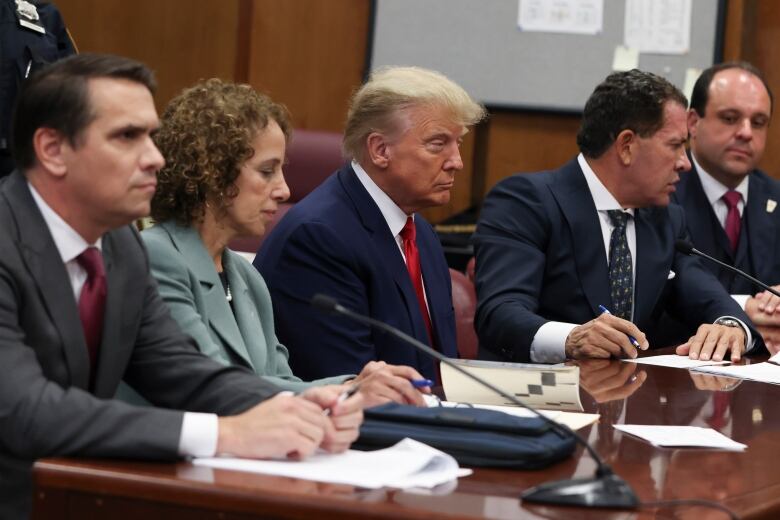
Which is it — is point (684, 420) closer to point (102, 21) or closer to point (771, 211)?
point (771, 211)

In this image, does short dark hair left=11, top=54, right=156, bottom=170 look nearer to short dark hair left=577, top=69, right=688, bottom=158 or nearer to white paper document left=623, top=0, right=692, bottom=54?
short dark hair left=577, top=69, right=688, bottom=158

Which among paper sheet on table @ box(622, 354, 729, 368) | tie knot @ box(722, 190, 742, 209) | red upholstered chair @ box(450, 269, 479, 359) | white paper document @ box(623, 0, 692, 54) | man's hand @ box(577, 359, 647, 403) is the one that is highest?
white paper document @ box(623, 0, 692, 54)

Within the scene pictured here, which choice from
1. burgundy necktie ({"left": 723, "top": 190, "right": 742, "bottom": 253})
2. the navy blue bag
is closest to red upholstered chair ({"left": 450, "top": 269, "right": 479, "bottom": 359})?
burgundy necktie ({"left": 723, "top": 190, "right": 742, "bottom": 253})

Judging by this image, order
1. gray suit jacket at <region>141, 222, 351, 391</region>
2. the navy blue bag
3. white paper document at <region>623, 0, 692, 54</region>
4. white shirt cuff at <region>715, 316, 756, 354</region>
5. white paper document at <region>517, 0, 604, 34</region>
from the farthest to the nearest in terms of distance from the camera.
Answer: white paper document at <region>517, 0, 604, 34</region>
white paper document at <region>623, 0, 692, 54</region>
white shirt cuff at <region>715, 316, 756, 354</region>
gray suit jacket at <region>141, 222, 351, 391</region>
the navy blue bag

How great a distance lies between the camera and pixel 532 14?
5879mm

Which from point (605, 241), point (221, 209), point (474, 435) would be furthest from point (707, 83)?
point (474, 435)

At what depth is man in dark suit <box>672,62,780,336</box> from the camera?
4.37 m

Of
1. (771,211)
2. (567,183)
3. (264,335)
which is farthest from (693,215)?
(264,335)

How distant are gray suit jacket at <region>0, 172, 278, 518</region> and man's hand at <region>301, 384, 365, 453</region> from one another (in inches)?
7.3

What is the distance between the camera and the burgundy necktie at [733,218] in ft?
14.5

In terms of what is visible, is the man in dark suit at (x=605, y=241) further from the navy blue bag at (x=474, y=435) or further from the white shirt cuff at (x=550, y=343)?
the navy blue bag at (x=474, y=435)

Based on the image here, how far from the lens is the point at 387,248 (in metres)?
3.13

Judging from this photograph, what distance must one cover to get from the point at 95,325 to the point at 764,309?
256 cm

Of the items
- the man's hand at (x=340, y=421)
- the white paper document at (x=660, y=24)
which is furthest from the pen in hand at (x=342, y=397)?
the white paper document at (x=660, y=24)
